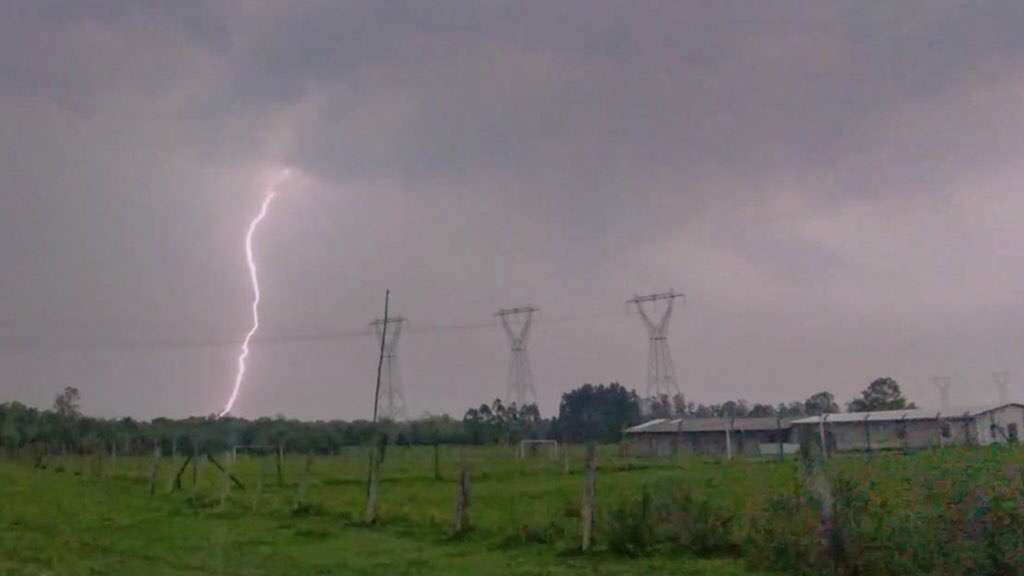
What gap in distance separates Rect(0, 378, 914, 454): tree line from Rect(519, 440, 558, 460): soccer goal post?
71.3 inches

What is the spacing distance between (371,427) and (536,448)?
13372mm

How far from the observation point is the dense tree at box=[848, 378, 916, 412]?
10294 centimetres

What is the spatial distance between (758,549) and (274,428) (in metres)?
73.8

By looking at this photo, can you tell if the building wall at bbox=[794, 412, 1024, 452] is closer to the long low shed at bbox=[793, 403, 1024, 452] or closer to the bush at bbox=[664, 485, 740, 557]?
the long low shed at bbox=[793, 403, 1024, 452]

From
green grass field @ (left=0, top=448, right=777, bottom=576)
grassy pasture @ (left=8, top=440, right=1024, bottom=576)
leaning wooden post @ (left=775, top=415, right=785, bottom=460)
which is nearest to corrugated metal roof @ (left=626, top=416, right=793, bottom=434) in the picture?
leaning wooden post @ (left=775, top=415, right=785, bottom=460)

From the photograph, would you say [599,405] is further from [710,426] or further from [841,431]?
[841,431]

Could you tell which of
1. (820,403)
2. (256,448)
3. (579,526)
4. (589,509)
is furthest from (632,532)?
(820,403)

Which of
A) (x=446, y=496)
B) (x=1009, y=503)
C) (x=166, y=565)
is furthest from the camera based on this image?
(x=446, y=496)

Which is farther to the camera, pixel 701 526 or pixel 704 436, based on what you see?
pixel 704 436

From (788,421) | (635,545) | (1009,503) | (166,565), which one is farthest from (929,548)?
(788,421)

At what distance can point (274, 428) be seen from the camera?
276 ft

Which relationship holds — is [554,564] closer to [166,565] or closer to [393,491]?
[166,565]

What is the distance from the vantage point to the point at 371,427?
57.0 m

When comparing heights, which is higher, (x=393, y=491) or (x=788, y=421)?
(x=788, y=421)
